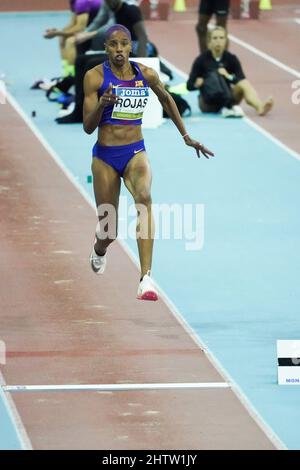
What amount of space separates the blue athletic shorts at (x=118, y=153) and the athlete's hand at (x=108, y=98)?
2.68ft

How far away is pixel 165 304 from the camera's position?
1416cm

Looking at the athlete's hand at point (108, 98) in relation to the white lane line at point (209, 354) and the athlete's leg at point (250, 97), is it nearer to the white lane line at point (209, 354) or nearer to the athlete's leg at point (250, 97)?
the white lane line at point (209, 354)

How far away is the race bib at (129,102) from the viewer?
1271 cm

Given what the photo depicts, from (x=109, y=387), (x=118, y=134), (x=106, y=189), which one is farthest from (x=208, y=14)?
(x=109, y=387)

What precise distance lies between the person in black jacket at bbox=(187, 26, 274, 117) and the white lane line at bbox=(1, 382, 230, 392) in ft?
39.6

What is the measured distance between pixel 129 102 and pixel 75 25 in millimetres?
13992

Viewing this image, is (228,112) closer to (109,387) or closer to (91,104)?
(91,104)

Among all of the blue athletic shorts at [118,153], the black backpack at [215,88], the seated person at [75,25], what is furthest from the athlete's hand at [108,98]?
the seated person at [75,25]

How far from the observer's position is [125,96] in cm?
1271

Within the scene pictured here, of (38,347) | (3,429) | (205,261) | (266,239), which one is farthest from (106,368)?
(266,239)

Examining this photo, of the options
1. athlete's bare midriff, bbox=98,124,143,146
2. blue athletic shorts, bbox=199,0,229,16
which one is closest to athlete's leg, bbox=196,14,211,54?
blue athletic shorts, bbox=199,0,229,16

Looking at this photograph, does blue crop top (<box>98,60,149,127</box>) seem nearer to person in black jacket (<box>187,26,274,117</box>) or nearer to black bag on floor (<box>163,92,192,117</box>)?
black bag on floor (<box>163,92,192,117</box>)

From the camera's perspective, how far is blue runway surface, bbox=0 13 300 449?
1233 centimetres

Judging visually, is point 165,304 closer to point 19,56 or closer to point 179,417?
point 179,417
